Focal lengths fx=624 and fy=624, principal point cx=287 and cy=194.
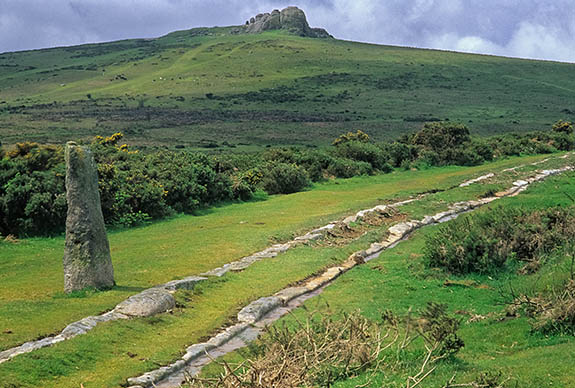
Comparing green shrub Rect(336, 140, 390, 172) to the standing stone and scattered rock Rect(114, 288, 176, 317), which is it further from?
scattered rock Rect(114, 288, 176, 317)

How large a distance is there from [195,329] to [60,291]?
472 centimetres

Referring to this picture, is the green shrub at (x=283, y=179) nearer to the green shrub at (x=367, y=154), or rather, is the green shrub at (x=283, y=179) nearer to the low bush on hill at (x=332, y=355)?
the green shrub at (x=367, y=154)

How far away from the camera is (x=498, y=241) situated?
17.9 metres

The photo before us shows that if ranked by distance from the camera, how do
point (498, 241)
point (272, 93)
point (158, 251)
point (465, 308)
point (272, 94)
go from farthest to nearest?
point (272, 93) < point (272, 94) < point (158, 251) < point (498, 241) < point (465, 308)

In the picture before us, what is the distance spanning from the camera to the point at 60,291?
16109 millimetres

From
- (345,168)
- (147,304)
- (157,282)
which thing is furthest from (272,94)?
(147,304)

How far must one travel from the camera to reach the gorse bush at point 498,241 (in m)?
17.7

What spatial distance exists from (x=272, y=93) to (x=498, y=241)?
114772 millimetres

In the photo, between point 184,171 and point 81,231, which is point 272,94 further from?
point 81,231

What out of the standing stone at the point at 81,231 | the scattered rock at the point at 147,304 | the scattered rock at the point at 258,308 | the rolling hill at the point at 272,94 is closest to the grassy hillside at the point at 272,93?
the rolling hill at the point at 272,94

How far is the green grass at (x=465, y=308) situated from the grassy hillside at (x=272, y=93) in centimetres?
5897

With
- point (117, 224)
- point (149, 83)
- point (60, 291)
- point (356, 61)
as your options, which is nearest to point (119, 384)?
point (60, 291)

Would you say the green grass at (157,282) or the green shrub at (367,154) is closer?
the green grass at (157,282)

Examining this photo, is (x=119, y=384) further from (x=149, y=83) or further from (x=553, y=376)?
(x=149, y=83)
